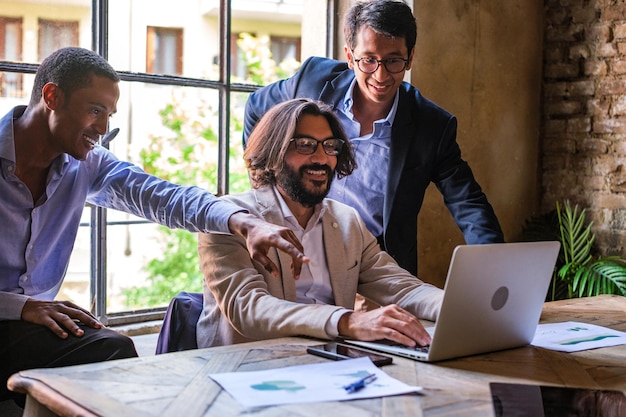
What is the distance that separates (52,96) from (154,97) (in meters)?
1.14

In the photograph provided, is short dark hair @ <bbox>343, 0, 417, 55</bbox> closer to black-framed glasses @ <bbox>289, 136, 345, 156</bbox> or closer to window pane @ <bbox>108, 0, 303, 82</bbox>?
black-framed glasses @ <bbox>289, 136, 345, 156</bbox>

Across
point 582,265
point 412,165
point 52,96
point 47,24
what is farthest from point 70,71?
point 582,265

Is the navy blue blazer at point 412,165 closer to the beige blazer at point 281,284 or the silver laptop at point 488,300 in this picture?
the beige blazer at point 281,284

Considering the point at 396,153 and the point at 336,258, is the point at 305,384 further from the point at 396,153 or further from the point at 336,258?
the point at 396,153

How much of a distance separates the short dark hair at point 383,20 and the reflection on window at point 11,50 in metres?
1.22

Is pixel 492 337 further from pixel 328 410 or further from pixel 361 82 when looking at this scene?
pixel 361 82

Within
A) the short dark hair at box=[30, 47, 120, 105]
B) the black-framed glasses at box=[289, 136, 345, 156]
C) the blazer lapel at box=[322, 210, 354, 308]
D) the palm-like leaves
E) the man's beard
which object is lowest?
the palm-like leaves

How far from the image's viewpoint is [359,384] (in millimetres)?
1584

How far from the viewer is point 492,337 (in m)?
1.97

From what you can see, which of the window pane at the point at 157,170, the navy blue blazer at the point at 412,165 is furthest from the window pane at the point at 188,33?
the navy blue blazer at the point at 412,165

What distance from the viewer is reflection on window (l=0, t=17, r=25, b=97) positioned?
120 inches

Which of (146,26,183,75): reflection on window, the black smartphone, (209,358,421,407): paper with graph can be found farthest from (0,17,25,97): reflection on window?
(209,358,421,407): paper with graph

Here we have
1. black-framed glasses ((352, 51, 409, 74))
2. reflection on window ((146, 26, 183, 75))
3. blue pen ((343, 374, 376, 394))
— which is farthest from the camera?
reflection on window ((146, 26, 183, 75))

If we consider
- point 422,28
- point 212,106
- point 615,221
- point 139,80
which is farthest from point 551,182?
point 139,80
